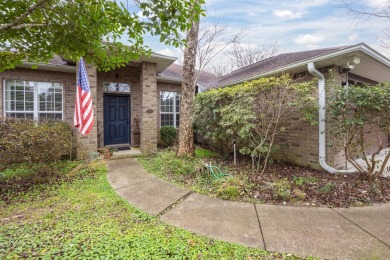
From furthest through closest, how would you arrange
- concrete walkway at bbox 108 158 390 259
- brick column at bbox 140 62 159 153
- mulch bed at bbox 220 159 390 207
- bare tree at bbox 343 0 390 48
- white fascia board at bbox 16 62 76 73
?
1. brick column at bbox 140 62 159 153
2. white fascia board at bbox 16 62 76 73
3. bare tree at bbox 343 0 390 48
4. mulch bed at bbox 220 159 390 207
5. concrete walkway at bbox 108 158 390 259

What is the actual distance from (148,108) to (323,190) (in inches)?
230

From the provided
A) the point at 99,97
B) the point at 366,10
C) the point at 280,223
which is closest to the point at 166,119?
the point at 99,97

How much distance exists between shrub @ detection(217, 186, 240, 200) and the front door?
250 inches

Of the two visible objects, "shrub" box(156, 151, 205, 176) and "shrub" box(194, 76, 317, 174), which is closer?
"shrub" box(194, 76, 317, 174)

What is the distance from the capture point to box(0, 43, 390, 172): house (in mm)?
5223

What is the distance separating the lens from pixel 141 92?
7.25m

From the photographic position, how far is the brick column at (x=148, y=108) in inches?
281

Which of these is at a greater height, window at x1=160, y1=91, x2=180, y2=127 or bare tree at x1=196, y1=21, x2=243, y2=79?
bare tree at x1=196, y1=21, x2=243, y2=79

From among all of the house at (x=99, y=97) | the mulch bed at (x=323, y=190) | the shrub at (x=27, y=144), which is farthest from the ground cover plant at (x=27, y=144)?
the mulch bed at (x=323, y=190)

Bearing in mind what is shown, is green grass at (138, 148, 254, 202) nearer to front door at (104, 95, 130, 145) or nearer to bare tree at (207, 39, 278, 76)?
front door at (104, 95, 130, 145)

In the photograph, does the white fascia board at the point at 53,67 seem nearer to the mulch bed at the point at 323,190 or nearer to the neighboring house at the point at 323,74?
the neighboring house at the point at 323,74

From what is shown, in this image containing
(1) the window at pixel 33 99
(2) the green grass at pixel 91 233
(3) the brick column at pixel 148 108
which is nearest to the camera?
(2) the green grass at pixel 91 233

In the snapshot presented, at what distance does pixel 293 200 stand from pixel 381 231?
116cm

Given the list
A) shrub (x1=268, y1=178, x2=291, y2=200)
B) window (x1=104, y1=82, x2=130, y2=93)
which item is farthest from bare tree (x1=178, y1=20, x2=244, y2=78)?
shrub (x1=268, y1=178, x2=291, y2=200)
